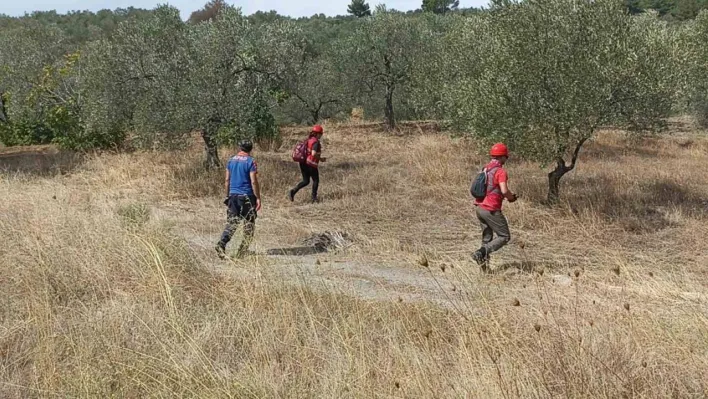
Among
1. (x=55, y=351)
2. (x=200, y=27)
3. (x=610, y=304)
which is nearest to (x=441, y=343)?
(x=610, y=304)

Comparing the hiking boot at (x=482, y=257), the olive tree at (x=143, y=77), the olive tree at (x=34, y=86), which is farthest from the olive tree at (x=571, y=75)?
the olive tree at (x=34, y=86)

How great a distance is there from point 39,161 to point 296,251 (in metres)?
13.8

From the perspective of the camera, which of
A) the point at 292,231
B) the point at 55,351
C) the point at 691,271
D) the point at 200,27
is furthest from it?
the point at 200,27

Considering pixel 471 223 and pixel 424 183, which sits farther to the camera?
pixel 424 183

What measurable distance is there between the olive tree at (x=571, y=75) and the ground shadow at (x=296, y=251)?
5229mm

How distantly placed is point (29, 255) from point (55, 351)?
2.36 meters

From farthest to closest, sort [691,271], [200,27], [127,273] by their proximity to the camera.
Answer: [200,27], [691,271], [127,273]

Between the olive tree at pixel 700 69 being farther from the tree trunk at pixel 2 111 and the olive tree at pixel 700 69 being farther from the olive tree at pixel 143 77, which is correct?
the tree trunk at pixel 2 111

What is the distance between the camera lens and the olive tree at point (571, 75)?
11.2 meters

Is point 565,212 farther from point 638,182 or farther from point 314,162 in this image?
point 314,162

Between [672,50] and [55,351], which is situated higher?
[672,50]

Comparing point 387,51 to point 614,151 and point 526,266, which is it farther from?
point 526,266

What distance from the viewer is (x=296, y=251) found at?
29.0ft

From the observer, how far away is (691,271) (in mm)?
8609
